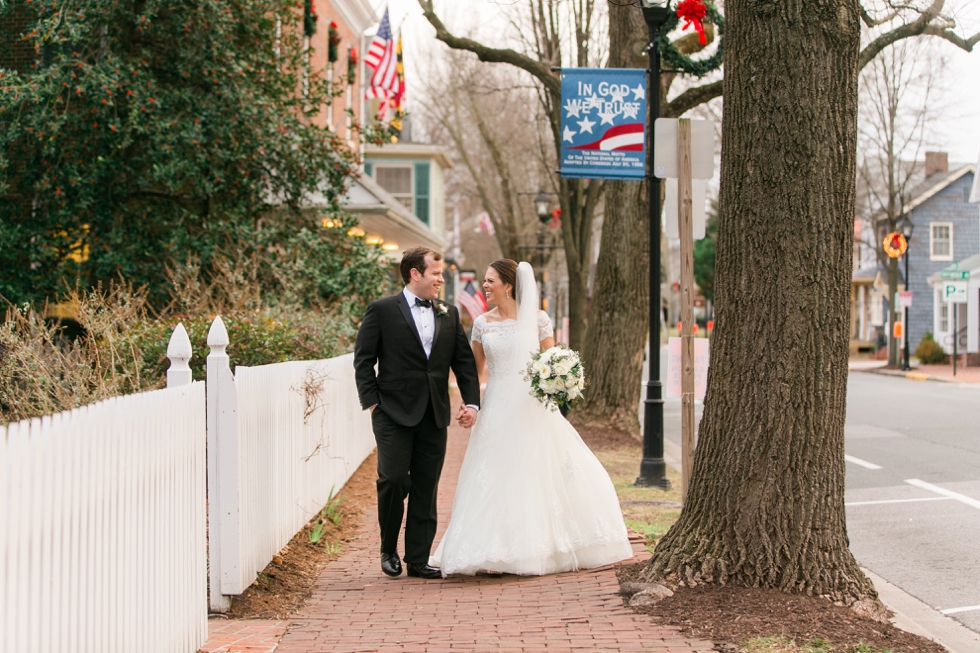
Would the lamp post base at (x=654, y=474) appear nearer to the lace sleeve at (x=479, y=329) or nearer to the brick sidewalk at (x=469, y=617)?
the brick sidewalk at (x=469, y=617)

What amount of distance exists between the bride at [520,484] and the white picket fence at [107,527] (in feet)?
6.42

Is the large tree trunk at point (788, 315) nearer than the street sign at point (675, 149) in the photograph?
Yes

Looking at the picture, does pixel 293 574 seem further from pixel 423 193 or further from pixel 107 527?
pixel 423 193

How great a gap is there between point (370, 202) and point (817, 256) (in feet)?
47.4

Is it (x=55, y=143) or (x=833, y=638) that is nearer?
(x=833, y=638)

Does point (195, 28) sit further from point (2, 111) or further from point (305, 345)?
point (305, 345)

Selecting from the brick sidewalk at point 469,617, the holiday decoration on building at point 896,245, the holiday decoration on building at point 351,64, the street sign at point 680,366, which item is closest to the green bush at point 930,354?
the holiday decoration on building at point 896,245

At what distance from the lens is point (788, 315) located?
Result: 5.22 metres

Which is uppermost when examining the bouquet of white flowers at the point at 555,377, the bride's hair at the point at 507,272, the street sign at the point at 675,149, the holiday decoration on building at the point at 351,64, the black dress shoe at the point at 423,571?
the holiday decoration on building at the point at 351,64

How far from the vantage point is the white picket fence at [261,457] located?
17.8ft

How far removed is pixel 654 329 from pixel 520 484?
5011 mm

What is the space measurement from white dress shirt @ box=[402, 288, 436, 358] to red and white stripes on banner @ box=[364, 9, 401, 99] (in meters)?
15.8

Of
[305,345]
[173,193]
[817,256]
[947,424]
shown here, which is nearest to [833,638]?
[817,256]

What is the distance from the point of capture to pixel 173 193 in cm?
1464
